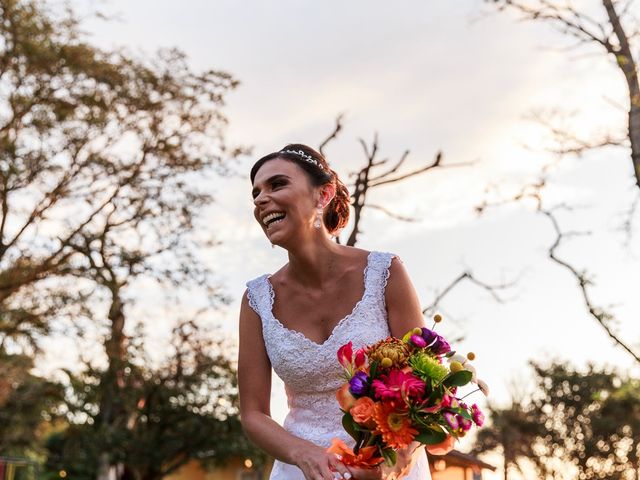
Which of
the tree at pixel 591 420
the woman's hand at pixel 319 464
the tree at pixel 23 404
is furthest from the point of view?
the tree at pixel 591 420

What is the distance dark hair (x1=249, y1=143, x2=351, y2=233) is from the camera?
3.62 m

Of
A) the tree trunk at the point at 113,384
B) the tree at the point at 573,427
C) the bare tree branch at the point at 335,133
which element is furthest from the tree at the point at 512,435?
the bare tree branch at the point at 335,133

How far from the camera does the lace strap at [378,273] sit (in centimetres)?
357

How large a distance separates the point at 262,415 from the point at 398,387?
2.59 ft

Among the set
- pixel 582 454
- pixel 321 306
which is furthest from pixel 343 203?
pixel 582 454

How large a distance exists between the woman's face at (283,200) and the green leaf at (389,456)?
3.22 feet

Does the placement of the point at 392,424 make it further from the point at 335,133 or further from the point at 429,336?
the point at 335,133

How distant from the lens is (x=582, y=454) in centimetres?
Answer: 3441

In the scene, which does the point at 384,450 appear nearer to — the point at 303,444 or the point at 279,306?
the point at 303,444

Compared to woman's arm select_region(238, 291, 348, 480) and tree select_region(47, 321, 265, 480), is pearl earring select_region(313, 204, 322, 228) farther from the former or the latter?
tree select_region(47, 321, 265, 480)

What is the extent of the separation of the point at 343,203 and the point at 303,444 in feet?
3.72

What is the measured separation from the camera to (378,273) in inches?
142

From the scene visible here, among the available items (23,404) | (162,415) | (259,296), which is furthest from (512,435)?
(259,296)

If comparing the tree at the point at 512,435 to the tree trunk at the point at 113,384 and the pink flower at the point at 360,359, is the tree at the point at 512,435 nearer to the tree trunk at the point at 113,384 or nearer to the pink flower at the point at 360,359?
the tree trunk at the point at 113,384
